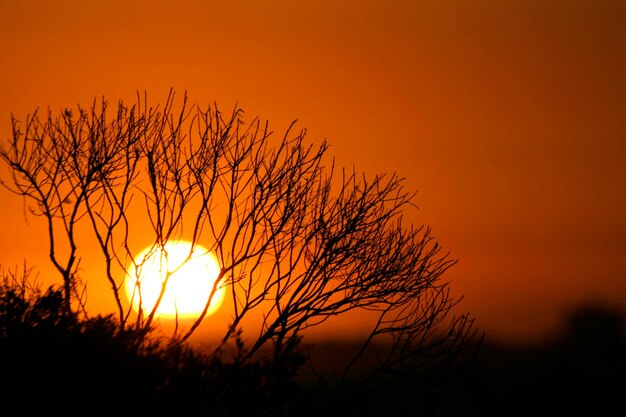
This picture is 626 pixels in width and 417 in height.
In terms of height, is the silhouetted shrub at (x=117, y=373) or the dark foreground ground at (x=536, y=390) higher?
the dark foreground ground at (x=536, y=390)

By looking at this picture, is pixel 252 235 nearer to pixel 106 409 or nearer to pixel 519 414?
pixel 106 409

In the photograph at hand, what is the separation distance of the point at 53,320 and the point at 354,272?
5.90 meters

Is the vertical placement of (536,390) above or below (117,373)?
above

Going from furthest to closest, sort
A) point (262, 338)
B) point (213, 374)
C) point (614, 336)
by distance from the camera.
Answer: point (614, 336) < point (262, 338) < point (213, 374)

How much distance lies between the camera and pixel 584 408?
152 feet

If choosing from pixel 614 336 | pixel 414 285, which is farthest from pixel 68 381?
pixel 614 336

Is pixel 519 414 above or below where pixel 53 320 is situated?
above

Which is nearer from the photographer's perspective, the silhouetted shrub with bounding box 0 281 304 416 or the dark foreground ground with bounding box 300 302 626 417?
the silhouetted shrub with bounding box 0 281 304 416

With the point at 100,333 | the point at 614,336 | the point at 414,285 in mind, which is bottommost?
the point at 100,333

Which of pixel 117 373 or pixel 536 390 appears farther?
pixel 536 390

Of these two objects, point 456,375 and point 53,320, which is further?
point 456,375

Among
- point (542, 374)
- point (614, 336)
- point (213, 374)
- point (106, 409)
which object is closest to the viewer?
point (106, 409)

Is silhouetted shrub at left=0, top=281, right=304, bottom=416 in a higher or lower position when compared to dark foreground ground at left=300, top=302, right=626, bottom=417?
lower

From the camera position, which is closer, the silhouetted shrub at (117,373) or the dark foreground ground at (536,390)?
the silhouetted shrub at (117,373)
